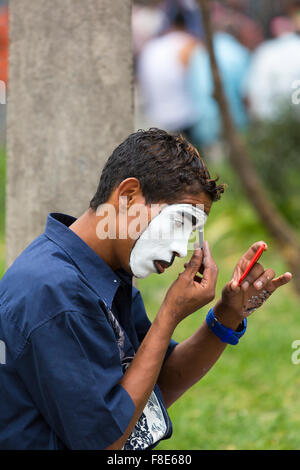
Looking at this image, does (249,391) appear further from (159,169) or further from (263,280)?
(159,169)

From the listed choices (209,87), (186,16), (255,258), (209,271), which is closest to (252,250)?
(255,258)

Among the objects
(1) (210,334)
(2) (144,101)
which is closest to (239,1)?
(2) (144,101)

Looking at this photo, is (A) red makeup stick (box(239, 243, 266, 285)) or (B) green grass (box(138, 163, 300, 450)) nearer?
(A) red makeup stick (box(239, 243, 266, 285))

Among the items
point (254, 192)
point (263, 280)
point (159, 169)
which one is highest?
point (159, 169)

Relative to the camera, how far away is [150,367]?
7.28 ft

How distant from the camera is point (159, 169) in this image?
2266 mm

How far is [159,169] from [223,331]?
Answer: 714mm

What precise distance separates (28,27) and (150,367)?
1600mm

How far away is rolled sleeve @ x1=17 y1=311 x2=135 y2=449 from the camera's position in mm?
2051

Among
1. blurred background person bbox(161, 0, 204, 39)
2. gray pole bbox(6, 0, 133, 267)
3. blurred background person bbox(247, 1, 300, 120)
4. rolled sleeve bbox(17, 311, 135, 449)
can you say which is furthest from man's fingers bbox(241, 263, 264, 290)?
blurred background person bbox(161, 0, 204, 39)

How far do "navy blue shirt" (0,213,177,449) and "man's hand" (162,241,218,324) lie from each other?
0.19 metres

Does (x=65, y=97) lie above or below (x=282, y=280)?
above

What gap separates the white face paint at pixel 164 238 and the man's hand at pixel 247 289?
0.25 m

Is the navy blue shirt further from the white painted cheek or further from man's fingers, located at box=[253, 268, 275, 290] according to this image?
man's fingers, located at box=[253, 268, 275, 290]
